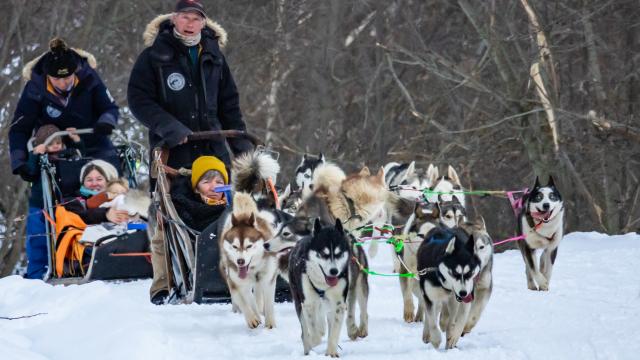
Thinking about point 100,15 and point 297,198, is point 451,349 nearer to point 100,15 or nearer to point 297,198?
point 297,198

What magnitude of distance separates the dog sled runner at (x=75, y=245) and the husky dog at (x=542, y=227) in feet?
9.25

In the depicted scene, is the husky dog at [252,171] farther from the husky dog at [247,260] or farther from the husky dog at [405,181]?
the husky dog at [405,181]

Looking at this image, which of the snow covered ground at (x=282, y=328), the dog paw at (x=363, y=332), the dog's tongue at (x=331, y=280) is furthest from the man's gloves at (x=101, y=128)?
the dog's tongue at (x=331, y=280)

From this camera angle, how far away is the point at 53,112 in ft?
31.7

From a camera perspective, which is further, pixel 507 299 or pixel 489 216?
pixel 489 216

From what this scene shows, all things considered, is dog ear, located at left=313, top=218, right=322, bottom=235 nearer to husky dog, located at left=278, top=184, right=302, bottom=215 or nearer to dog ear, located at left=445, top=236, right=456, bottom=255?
dog ear, located at left=445, top=236, right=456, bottom=255

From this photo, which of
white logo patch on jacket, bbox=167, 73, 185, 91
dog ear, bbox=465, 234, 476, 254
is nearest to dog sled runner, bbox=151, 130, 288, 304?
white logo patch on jacket, bbox=167, 73, 185, 91

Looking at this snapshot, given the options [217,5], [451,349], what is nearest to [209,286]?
[451,349]

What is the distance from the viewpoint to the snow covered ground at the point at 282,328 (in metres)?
5.92

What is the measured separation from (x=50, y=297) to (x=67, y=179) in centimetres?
213

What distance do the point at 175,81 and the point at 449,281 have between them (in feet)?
8.47

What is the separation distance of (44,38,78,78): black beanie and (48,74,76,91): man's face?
0.18ft

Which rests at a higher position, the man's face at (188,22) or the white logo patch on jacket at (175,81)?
the man's face at (188,22)

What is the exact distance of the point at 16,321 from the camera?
6.55 metres
